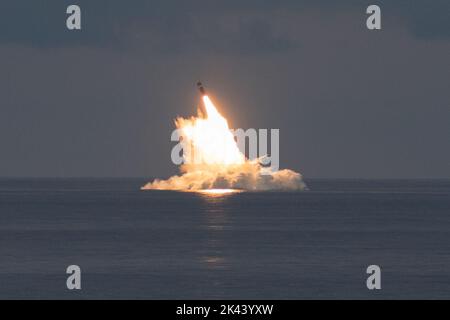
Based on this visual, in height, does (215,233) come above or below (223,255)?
above

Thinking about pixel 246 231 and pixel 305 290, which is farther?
pixel 246 231

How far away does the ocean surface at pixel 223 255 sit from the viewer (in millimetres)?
72312

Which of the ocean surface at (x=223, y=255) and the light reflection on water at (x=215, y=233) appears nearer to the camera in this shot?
the ocean surface at (x=223, y=255)

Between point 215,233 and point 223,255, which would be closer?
point 223,255

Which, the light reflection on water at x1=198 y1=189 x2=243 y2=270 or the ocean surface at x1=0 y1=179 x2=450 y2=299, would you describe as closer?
the ocean surface at x1=0 y1=179 x2=450 y2=299

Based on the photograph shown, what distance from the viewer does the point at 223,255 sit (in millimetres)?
94375

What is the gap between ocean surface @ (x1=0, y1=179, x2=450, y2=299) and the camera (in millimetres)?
72312
